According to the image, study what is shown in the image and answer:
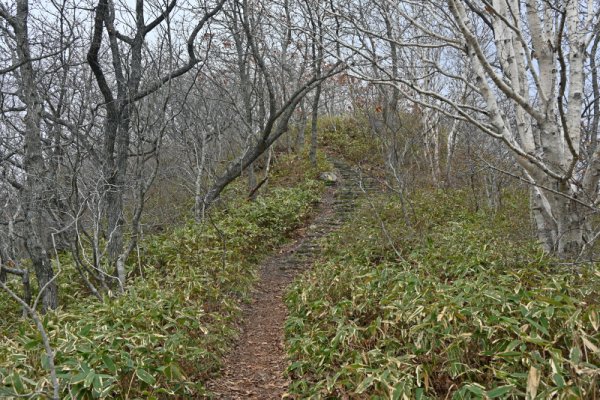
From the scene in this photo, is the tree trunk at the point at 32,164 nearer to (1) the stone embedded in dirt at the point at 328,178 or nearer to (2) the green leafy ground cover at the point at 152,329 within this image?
(2) the green leafy ground cover at the point at 152,329

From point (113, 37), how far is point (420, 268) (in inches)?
223

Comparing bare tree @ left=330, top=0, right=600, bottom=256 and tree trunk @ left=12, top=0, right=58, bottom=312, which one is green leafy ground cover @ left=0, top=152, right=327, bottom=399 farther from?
bare tree @ left=330, top=0, right=600, bottom=256

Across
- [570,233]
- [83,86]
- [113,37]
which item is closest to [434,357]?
[570,233]

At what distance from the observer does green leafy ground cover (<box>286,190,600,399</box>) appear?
2.72 m

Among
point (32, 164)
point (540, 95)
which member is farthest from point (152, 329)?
point (540, 95)

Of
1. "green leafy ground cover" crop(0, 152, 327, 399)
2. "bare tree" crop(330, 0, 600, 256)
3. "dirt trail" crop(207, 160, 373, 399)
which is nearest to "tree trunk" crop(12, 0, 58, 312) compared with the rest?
"green leafy ground cover" crop(0, 152, 327, 399)

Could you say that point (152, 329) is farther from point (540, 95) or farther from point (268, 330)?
point (540, 95)

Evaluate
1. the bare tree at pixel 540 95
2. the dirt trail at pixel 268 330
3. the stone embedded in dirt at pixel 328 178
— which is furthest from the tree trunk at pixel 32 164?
the stone embedded in dirt at pixel 328 178

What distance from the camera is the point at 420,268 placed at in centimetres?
527

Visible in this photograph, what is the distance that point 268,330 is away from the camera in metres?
5.56

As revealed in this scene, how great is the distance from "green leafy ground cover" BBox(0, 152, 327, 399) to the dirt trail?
21 cm

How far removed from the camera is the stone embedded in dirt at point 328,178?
45.3 ft

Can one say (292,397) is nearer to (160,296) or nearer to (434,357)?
(434,357)

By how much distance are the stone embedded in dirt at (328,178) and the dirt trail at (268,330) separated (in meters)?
2.77
